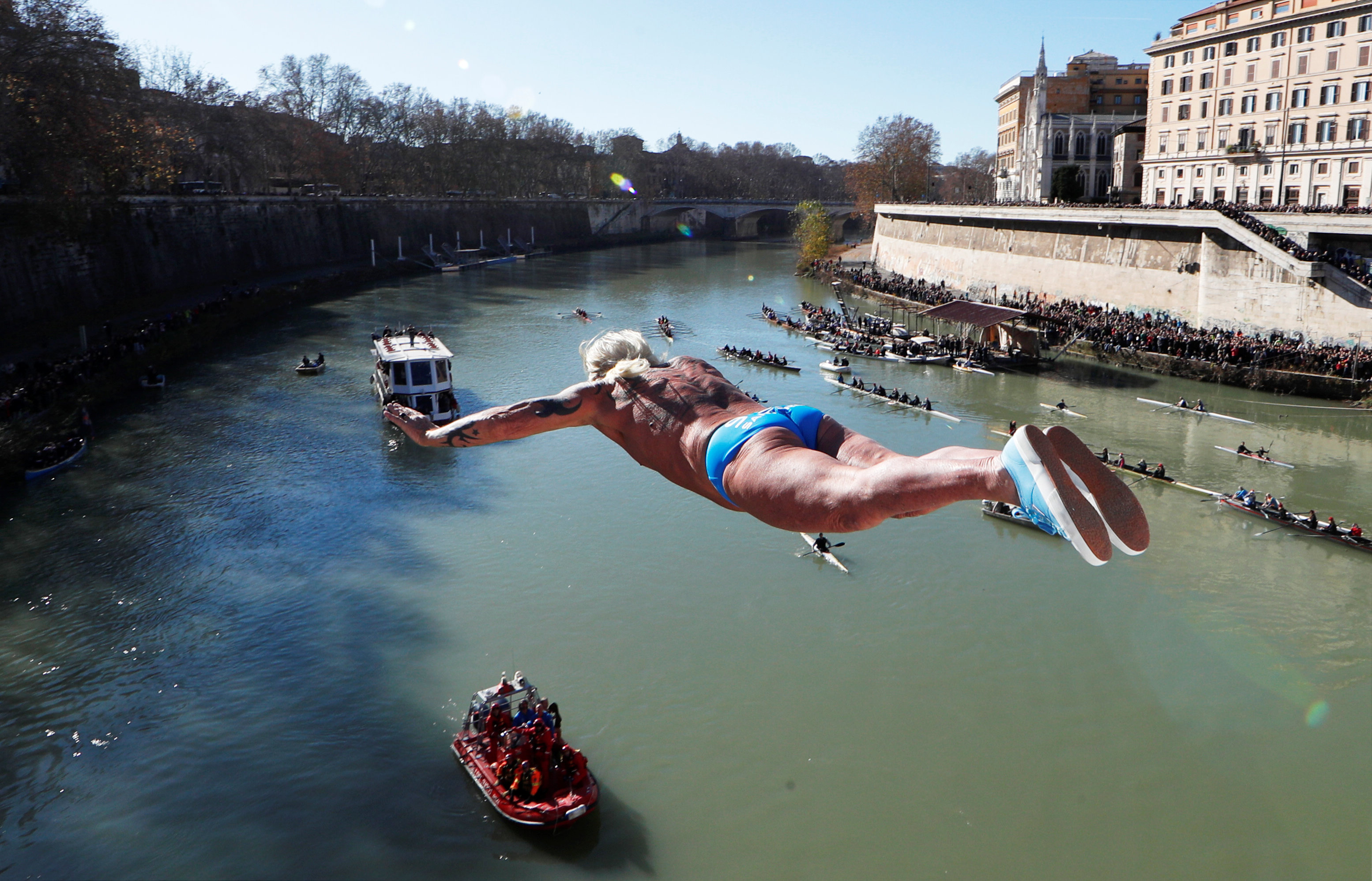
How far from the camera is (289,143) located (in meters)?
57.0

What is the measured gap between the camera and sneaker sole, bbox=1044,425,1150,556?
236 centimetres

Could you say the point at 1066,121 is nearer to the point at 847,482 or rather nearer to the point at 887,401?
the point at 887,401

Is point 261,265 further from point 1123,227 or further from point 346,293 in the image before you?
point 1123,227

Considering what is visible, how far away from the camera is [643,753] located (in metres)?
11.4

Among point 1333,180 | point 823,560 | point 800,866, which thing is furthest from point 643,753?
point 1333,180

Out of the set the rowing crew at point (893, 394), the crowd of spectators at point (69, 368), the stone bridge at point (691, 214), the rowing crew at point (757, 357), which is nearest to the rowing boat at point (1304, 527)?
the rowing crew at point (893, 394)

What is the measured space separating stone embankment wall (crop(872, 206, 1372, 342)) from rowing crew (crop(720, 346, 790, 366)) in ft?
40.8

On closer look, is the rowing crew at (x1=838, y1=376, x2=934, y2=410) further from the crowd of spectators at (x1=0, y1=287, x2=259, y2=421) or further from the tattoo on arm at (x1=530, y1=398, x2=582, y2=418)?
the tattoo on arm at (x1=530, y1=398, x2=582, y2=418)

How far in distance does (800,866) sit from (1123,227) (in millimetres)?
30677

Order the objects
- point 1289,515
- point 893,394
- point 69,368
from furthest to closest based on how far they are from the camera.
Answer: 1. point 893,394
2. point 69,368
3. point 1289,515

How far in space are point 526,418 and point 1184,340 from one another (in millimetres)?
31699

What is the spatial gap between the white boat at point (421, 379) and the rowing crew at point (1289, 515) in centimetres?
1697

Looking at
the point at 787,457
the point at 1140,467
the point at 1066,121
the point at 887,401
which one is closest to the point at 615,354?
the point at 787,457

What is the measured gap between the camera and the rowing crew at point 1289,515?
16.7 meters
